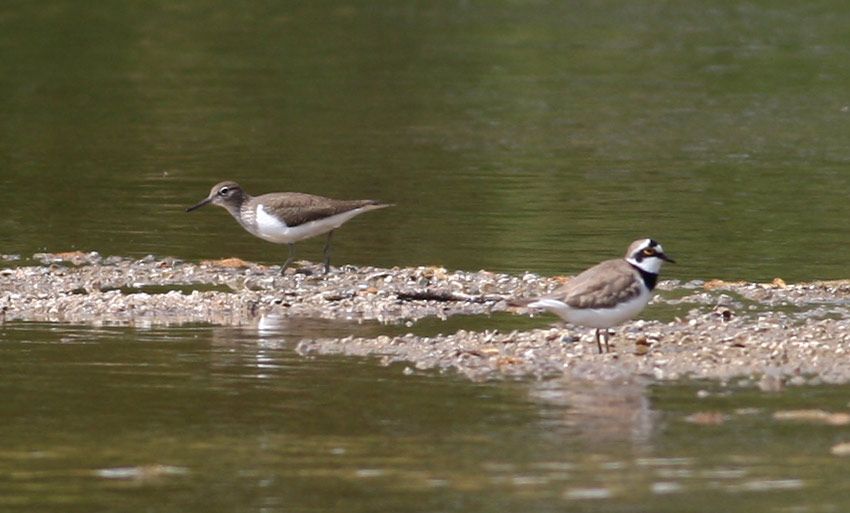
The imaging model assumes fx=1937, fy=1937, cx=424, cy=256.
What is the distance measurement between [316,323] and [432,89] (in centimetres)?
2472

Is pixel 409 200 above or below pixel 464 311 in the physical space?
above

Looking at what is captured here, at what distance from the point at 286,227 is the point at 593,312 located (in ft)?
24.9

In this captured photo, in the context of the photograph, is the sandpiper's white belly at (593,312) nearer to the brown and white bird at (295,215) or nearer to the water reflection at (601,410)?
the water reflection at (601,410)

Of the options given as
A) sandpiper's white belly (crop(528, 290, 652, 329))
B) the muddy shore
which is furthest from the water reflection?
sandpiper's white belly (crop(528, 290, 652, 329))

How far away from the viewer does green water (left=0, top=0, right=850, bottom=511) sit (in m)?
13.8

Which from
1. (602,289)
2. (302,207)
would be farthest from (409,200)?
(602,289)

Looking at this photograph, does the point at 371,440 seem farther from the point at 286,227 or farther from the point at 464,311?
the point at 286,227

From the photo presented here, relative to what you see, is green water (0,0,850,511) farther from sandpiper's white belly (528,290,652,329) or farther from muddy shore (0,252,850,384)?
sandpiper's white belly (528,290,652,329)

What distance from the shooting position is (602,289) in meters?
18.0

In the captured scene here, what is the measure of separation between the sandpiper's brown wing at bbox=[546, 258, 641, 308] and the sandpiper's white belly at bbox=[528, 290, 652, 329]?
0.14 feet

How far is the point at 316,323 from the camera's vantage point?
68.4 feet

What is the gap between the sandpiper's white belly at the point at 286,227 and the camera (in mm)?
24672

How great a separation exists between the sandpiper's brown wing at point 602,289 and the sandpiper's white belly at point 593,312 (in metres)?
0.04

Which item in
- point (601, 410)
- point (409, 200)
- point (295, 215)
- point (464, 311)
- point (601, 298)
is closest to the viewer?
point (601, 410)
